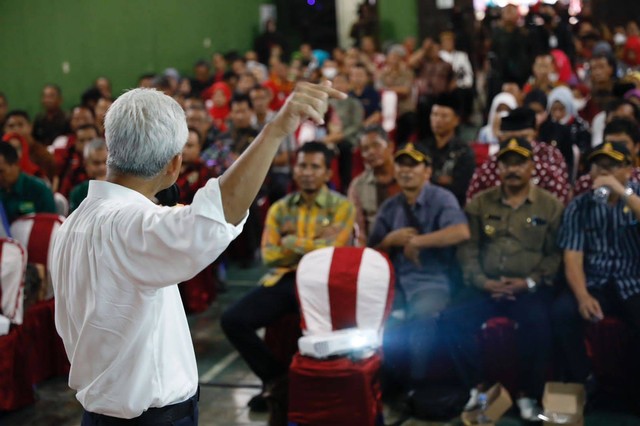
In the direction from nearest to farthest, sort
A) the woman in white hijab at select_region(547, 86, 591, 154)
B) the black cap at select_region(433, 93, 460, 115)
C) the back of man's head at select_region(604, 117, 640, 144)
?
the back of man's head at select_region(604, 117, 640, 144) → the black cap at select_region(433, 93, 460, 115) → the woman in white hijab at select_region(547, 86, 591, 154)

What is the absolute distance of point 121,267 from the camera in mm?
2080

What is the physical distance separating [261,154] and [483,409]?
3.01m

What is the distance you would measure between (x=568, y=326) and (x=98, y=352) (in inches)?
125

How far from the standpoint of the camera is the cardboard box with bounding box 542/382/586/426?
4.33 meters

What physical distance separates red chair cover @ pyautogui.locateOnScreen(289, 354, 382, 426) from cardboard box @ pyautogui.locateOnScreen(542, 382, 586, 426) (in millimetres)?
849

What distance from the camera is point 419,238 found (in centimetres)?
509

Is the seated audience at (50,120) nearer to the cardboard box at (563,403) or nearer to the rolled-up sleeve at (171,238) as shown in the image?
the cardboard box at (563,403)

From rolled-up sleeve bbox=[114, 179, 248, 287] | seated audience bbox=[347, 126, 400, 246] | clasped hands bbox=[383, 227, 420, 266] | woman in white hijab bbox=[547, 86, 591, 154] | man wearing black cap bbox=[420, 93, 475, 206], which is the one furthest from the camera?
woman in white hijab bbox=[547, 86, 591, 154]

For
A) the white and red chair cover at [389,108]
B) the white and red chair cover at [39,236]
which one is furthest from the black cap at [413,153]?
the white and red chair cover at [389,108]

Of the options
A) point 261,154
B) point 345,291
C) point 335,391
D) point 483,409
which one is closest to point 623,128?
point 483,409

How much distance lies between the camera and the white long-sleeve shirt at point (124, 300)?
199 cm

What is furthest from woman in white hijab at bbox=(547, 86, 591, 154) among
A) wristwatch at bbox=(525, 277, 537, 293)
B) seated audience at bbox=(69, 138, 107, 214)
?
seated audience at bbox=(69, 138, 107, 214)

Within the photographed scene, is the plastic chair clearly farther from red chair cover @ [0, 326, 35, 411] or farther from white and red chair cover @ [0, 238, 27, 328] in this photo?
red chair cover @ [0, 326, 35, 411]

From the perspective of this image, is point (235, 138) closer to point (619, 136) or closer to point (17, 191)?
point (17, 191)
